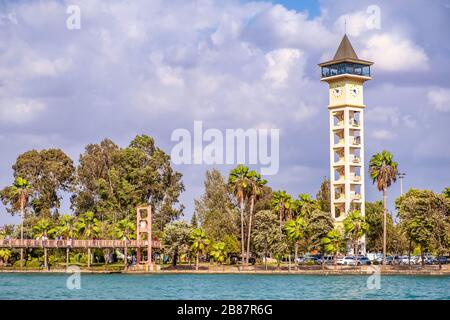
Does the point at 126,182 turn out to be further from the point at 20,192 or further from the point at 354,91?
the point at 354,91

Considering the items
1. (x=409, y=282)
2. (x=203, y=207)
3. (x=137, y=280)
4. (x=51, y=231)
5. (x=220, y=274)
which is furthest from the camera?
(x=203, y=207)

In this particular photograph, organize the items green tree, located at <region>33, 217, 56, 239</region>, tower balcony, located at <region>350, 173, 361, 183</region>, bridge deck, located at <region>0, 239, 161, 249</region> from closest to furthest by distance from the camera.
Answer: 1. bridge deck, located at <region>0, 239, 161, 249</region>
2. green tree, located at <region>33, 217, 56, 239</region>
3. tower balcony, located at <region>350, 173, 361, 183</region>

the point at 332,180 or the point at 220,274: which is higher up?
the point at 332,180

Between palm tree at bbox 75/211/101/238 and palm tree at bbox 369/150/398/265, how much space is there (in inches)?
1476

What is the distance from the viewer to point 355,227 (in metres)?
115

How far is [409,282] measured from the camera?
93.4 metres

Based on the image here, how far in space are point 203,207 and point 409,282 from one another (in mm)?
55980

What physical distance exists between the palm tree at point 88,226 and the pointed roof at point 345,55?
126 feet

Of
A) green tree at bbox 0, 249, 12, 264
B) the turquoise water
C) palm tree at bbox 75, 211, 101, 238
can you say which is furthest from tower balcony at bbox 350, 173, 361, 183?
green tree at bbox 0, 249, 12, 264

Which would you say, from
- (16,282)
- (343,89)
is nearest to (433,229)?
(343,89)

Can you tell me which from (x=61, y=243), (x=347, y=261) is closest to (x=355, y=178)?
(x=347, y=261)

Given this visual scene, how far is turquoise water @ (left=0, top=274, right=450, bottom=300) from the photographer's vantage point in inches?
2923

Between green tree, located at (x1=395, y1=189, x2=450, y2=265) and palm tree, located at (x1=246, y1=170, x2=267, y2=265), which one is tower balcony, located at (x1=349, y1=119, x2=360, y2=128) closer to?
palm tree, located at (x1=246, y1=170, x2=267, y2=265)
